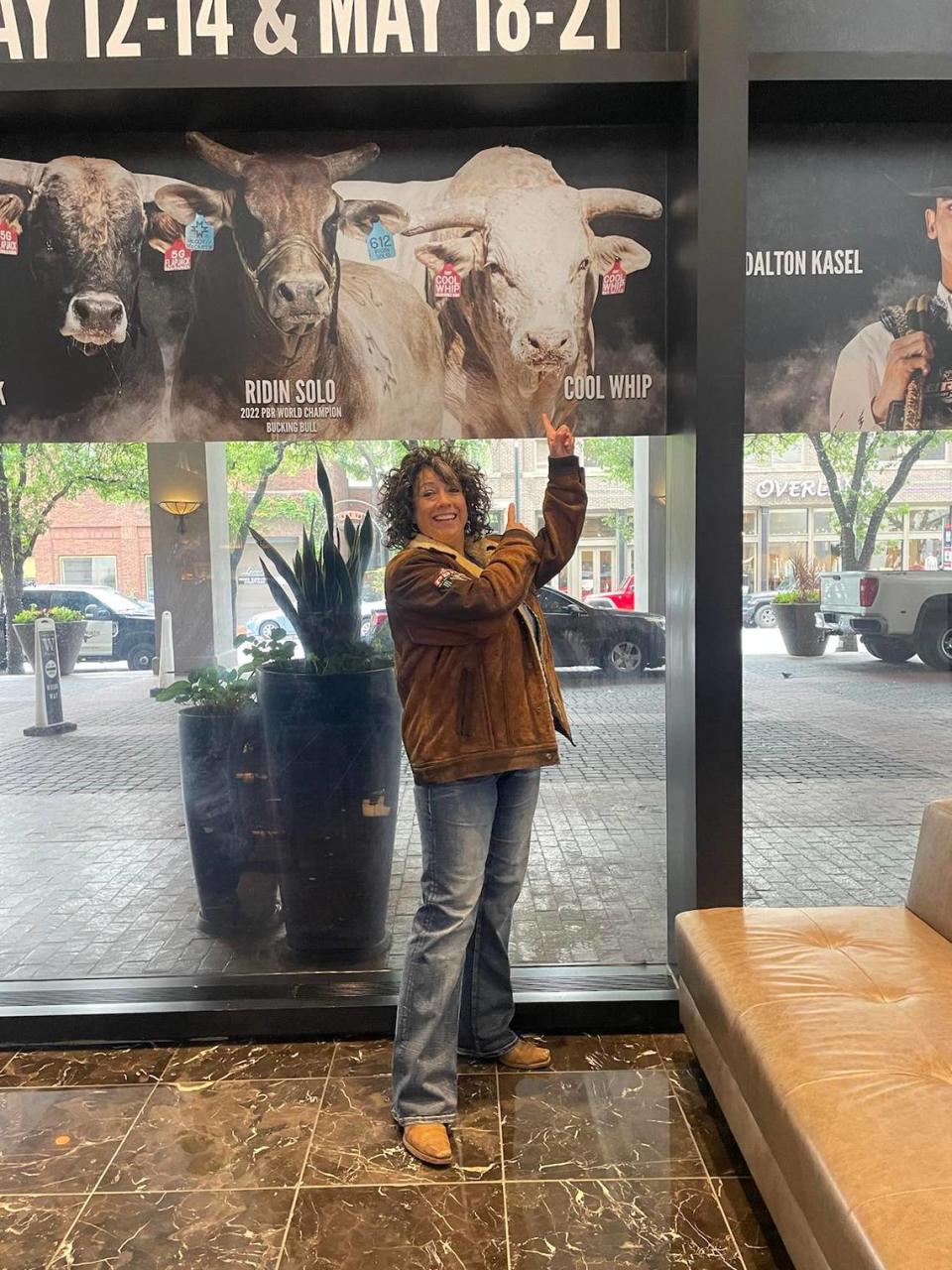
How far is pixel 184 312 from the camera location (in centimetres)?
269

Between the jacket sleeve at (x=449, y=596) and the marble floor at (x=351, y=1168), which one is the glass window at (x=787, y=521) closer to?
the jacket sleeve at (x=449, y=596)

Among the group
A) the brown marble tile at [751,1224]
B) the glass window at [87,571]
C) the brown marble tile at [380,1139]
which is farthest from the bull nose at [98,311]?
the brown marble tile at [751,1224]

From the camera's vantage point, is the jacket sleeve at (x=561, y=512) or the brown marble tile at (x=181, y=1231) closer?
the brown marble tile at (x=181, y=1231)

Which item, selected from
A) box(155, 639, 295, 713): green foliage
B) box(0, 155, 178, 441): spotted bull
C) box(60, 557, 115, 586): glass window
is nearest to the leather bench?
box(155, 639, 295, 713): green foliage

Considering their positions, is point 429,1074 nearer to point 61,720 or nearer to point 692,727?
point 692,727

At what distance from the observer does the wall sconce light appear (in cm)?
277

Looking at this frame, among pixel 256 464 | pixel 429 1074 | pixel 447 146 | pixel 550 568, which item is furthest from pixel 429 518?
pixel 429 1074

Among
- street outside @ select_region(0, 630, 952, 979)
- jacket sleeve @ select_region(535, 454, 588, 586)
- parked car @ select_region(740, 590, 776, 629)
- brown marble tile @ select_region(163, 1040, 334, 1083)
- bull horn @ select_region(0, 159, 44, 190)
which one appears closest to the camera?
jacket sleeve @ select_region(535, 454, 588, 586)

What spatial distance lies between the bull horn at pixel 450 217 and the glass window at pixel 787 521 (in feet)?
4.03

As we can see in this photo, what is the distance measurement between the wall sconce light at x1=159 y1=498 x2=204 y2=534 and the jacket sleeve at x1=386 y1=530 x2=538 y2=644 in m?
0.93

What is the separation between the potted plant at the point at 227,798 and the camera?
282 centimetres

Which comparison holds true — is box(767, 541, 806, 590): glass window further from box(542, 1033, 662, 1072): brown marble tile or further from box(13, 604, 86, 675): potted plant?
box(13, 604, 86, 675): potted plant

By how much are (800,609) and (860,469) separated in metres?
0.46

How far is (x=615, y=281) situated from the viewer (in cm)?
271
